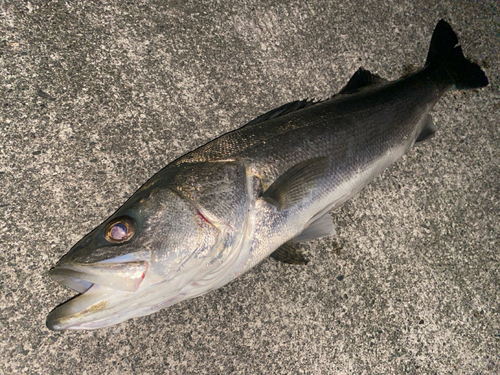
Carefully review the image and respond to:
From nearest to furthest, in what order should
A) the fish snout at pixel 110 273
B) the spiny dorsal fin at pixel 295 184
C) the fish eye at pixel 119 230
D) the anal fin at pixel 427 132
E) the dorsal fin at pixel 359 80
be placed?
the fish snout at pixel 110 273 → the fish eye at pixel 119 230 → the spiny dorsal fin at pixel 295 184 → the dorsal fin at pixel 359 80 → the anal fin at pixel 427 132

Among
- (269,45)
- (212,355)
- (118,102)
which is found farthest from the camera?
(269,45)

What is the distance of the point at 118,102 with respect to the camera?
226cm

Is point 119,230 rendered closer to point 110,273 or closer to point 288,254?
point 110,273

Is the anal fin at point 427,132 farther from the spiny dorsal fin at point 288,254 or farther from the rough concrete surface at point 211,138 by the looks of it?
the spiny dorsal fin at point 288,254

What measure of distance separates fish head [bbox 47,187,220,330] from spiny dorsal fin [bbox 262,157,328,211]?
41 centimetres

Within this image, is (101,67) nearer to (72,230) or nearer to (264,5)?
(72,230)

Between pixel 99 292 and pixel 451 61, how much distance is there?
3.21m

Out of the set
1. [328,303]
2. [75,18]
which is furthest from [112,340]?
[75,18]

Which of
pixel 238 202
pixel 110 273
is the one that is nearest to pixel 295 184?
pixel 238 202

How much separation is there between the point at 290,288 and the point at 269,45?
1.97 meters

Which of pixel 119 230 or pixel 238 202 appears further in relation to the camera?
pixel 238 202

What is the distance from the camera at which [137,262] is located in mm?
1491

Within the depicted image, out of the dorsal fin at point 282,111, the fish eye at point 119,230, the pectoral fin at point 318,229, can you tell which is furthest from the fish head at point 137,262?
the dorsal fin at point 282,111

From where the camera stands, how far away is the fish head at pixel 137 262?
1.46m
